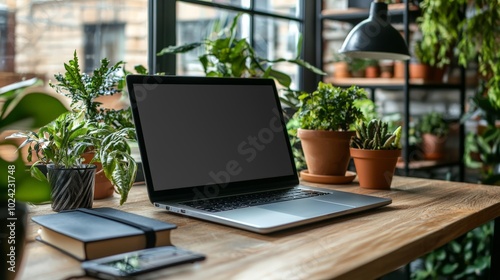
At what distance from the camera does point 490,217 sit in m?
Result: 1.32

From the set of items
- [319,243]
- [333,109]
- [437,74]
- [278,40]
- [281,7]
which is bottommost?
[319,243]

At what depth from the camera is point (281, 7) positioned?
2492mm

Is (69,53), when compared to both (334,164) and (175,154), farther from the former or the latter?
(334,164)

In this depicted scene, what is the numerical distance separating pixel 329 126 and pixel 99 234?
888 mm

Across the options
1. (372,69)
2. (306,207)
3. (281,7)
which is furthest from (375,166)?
(372,69)

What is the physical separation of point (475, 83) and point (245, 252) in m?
2.37

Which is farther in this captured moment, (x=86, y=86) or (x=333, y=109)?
(x=333, y=109)

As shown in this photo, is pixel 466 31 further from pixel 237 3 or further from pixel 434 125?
pixel 237 3

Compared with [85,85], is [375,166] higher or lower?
lower

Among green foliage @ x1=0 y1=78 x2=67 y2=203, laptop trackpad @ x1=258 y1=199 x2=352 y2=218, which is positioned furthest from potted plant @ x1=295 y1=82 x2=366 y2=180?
green foliage @ x1=0 y1=78 x2=67 y2=203

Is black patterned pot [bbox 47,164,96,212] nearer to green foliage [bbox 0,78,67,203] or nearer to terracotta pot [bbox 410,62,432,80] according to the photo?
green foliage [bbox 0,78,67,203]

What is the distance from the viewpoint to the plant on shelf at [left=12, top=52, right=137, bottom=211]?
120 cm

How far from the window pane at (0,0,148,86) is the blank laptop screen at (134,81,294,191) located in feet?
1.72

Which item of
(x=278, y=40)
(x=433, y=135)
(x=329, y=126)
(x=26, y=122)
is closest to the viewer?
(x=26, y=122)
